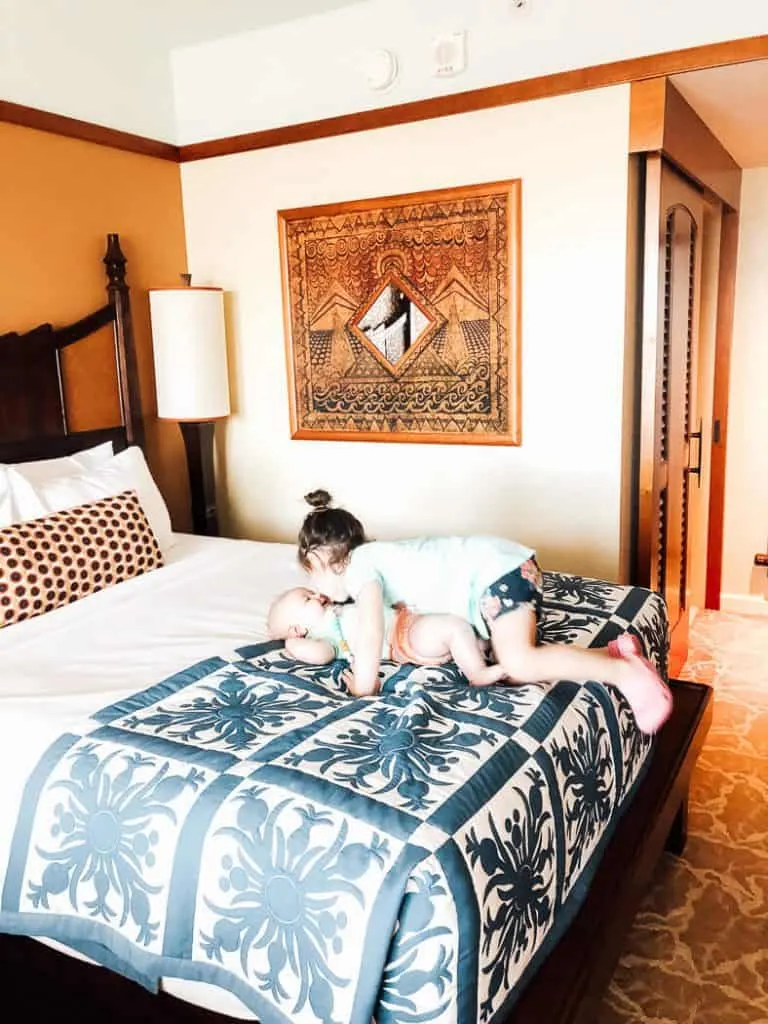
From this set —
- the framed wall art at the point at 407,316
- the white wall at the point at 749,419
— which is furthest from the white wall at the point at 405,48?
the white wall at the point at 749,419

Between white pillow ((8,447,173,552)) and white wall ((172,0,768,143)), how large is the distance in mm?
1505

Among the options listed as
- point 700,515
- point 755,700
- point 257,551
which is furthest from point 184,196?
point 755,700

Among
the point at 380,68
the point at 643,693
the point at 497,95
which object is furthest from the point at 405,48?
the point at 643,693

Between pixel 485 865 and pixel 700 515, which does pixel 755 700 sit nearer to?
pixel 700 515

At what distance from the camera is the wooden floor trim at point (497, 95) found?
8.45 ft

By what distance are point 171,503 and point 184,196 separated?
4.37 ft

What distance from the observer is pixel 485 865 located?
1287 mm

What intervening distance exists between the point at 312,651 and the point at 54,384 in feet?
5.56

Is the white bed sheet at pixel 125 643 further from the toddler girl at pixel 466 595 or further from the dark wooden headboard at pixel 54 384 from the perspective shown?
the dark wooden headboard at pixel 54 384

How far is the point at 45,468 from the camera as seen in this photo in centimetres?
285

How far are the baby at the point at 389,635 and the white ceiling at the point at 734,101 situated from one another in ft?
6.46

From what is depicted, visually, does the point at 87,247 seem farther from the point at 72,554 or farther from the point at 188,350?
the point at 72,554

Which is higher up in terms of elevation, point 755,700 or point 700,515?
point 700,515

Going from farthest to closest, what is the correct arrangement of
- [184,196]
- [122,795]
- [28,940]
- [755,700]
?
[184,196] → [755,700] → [28,940] → [122,795]
